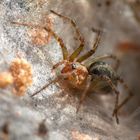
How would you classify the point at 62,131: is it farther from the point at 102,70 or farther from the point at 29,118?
the point at 102,70

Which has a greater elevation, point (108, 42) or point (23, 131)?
point (108, 42)

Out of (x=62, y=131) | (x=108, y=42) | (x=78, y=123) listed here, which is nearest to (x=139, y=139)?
(x=78, y=123)

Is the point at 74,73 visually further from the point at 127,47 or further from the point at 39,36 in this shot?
the point at 127,47

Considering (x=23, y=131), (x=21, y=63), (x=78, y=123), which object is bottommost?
(x=23, y=131)

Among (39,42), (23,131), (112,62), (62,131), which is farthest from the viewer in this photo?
(112,62)

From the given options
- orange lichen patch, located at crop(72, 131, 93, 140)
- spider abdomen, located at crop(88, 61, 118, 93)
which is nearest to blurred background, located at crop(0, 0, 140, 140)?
orange lichen patch, located at crop(72, 131, 93, 140)

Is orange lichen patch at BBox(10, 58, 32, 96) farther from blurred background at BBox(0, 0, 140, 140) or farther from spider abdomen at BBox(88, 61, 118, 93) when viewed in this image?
spider abdomen at BBox(88, 61, 118, 93)

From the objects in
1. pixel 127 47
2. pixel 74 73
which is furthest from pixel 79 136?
pixel 127 47
